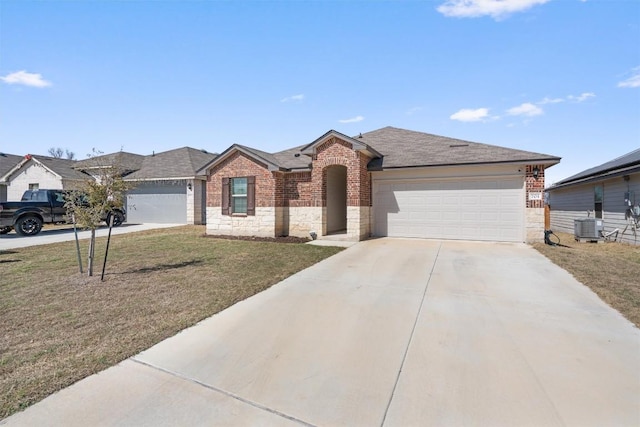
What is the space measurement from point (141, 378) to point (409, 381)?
8.22 feet

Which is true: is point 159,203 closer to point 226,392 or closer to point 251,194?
point 251,194

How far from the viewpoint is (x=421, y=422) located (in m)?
2.37

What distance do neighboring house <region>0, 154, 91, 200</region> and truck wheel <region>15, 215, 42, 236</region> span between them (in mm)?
9081

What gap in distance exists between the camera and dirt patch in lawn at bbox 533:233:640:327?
495 centimetres

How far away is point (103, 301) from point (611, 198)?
709 inches

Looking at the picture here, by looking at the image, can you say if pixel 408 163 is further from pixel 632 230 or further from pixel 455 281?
pixel 632 230

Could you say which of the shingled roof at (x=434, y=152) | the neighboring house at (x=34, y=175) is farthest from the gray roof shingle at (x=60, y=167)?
the shingled roof at (x=434, y=152)

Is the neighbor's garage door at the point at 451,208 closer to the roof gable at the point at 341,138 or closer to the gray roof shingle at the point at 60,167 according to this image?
the roof gable at the point at 341,138

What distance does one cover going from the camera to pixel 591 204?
49.6ft

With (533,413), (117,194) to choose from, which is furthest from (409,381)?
(117,194)

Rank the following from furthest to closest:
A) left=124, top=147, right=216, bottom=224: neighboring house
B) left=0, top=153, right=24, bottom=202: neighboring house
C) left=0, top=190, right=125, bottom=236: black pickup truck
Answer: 1. left=0, top=153, right=24, bottom=202: neighboring house
2. left=124, top=147, right=216, bottom=224: neighboring house
3. left=0, top=190, right=125, bottom=236: black pickup truck

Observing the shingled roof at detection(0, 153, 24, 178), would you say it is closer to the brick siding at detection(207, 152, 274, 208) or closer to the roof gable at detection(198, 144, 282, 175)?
the brick siding at detection(207, 152, 274, 208)

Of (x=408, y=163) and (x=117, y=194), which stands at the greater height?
(x=408, y=163)

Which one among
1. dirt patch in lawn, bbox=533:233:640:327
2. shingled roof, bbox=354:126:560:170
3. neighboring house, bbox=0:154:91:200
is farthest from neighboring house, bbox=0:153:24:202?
dirt patch in lawn, bbox=533:233:640:327
